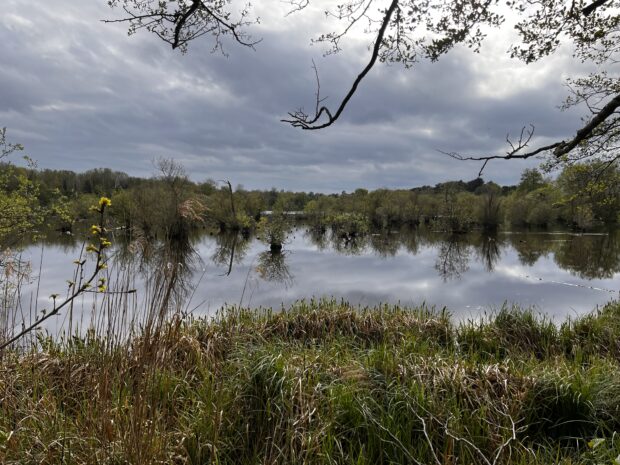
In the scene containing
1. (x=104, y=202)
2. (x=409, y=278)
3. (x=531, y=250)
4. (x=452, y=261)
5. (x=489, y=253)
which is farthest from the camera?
(x=531, y=250)

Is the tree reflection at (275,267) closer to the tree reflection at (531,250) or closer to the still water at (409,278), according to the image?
the still water at (409,278)

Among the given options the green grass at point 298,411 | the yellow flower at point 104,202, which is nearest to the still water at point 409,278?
the green grass at point 298,411

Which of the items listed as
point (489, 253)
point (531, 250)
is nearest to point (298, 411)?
point (489, 253)

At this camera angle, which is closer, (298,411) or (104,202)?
(104,202)

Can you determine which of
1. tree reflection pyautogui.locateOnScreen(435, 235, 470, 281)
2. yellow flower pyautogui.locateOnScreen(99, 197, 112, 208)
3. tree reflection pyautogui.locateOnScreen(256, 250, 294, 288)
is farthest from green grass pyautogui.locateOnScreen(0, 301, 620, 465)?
tree reflection pyautogui.locateOnScreen(435, 235, 470, 281)

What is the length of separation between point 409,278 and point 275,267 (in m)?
8.70

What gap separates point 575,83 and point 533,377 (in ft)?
23.6

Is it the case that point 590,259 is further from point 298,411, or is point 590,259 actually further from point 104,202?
point 104,202

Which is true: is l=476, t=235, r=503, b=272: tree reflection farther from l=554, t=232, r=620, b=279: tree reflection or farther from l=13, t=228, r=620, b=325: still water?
l=554, t=232, r=620, b=279: tree reflection

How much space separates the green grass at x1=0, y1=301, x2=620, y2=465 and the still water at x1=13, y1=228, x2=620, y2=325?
338cm

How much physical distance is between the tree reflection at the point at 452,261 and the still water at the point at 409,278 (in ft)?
0.23

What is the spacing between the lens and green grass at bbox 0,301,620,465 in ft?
8.74

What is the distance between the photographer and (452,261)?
89.0 ft

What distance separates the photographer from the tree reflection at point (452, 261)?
21984 mm
